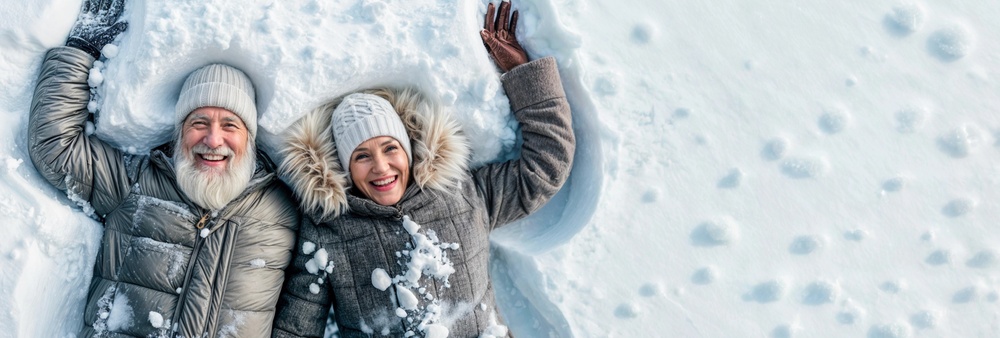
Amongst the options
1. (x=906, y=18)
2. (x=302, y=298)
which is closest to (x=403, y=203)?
(x=302, y=298)

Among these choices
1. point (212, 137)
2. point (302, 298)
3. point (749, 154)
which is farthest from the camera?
point (749, 154)

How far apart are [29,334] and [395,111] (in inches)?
55.6

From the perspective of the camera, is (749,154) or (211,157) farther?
(749,154)

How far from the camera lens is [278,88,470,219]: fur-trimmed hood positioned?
232 centimetres

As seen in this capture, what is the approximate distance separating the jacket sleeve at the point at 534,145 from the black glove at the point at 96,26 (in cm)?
135

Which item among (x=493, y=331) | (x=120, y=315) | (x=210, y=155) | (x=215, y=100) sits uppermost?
(x=215, y=100)

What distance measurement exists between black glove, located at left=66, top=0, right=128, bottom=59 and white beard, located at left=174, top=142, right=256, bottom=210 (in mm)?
462

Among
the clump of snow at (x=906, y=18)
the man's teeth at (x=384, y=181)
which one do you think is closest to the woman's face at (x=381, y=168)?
the man's teeth at (x=384, y=181)

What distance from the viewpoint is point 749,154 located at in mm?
2523

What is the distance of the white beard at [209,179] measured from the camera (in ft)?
7.25

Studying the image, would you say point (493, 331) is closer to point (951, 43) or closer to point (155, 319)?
point (155, 319)

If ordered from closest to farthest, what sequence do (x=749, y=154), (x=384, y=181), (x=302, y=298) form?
(x=384, y=181), (x=302, y=298), (x=749, y=154)

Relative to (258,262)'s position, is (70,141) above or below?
above

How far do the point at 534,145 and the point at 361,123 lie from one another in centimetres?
60
